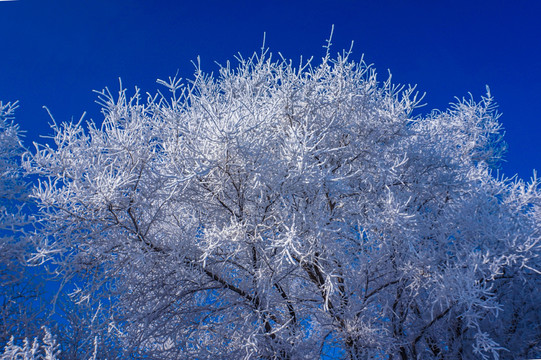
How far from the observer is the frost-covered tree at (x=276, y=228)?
4.72 m

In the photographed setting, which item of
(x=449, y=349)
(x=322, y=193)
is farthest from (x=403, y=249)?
(x=449, y=349)

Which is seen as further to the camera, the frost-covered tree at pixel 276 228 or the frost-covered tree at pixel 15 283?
the frost-covered tree at pixel 15 283

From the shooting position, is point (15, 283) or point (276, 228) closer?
point (276, 228)

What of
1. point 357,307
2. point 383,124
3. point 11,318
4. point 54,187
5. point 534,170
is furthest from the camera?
point 534,170

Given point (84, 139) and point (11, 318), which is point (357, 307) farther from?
point (11, 318)

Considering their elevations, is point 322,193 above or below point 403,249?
above

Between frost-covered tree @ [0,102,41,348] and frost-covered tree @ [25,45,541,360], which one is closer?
frost-covered tree @ [25,45,541,360]

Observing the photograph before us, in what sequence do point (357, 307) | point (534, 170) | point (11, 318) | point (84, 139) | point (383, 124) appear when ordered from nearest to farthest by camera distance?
point (84, 139), point (357, 307), point (11, 318), point (383, 124), point (534, 170)

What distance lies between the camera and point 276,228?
5.07 meters

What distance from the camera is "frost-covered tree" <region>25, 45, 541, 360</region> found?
15.5 ft

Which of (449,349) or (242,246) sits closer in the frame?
(242,246)

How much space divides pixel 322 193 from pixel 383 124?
2497 mm

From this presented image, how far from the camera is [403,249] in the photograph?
5.62 m

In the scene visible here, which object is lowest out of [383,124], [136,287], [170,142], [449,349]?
[449,349]
